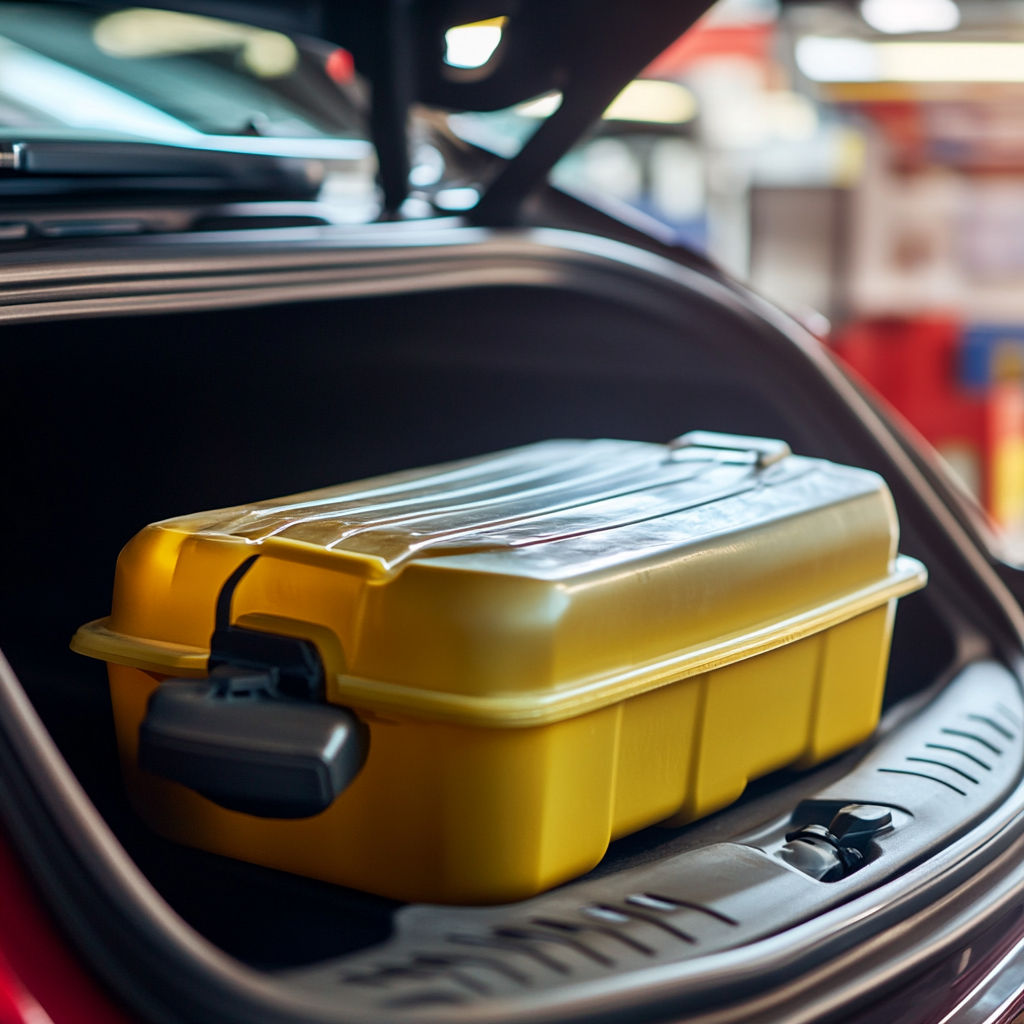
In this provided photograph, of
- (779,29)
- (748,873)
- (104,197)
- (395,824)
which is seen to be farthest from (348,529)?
(779,29)

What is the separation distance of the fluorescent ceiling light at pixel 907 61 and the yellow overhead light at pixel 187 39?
361 cm

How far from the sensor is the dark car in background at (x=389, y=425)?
75cm

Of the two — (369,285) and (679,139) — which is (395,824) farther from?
(679,139)

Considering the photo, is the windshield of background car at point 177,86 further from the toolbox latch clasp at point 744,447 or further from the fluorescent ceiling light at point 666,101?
the fluorescent ceiling light at point 666,101

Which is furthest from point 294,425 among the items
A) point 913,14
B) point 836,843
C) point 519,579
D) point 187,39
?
point 913,14

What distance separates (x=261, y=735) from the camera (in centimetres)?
82

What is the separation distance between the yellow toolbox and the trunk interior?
2.2 inches

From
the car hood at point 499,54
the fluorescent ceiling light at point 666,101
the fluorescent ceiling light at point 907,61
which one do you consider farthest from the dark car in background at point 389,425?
the fluorescent ceiling light at point 666,101

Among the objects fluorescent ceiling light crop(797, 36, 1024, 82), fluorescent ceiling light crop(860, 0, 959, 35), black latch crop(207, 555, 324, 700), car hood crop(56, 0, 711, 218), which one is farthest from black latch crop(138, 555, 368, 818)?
fluorescent ceiling light crop(797, 36, 1024, 82)

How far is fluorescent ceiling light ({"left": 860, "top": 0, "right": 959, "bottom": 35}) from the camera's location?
4.41 meters

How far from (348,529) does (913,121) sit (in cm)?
510

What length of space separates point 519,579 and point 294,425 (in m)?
0.64

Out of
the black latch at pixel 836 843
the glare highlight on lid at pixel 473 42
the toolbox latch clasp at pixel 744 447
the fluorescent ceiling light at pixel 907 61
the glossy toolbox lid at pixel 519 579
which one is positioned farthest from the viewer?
the fluorescent ceiling light at pixel 907 61

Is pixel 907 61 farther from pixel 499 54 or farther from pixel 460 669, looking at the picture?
pixel 460 669
